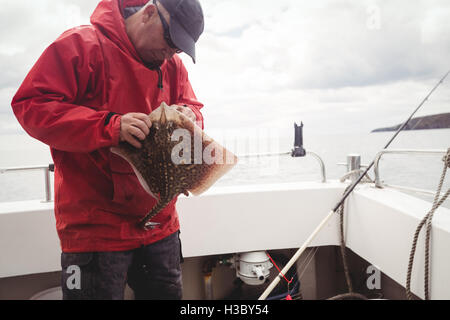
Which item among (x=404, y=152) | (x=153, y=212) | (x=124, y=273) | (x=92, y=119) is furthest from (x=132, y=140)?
(x=404, y=152)

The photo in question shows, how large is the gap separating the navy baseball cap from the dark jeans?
0.82 metres

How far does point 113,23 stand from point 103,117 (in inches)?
16.9

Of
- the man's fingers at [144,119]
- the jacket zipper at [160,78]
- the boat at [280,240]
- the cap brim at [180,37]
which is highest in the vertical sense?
the cap brim at [180,37]

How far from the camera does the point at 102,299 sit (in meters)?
0.93

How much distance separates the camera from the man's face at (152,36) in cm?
91

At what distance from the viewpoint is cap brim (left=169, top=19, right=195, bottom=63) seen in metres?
0.89

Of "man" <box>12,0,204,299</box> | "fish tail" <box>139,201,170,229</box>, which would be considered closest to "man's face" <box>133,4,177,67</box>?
"man" <box>12,0,204,299</box>

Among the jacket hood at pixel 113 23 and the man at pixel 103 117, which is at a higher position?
the jacket hood at pixel 113 23

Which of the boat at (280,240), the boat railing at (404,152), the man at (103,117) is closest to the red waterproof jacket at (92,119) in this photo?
the man at (103,117)

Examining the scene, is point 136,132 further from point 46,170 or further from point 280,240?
point 280,240

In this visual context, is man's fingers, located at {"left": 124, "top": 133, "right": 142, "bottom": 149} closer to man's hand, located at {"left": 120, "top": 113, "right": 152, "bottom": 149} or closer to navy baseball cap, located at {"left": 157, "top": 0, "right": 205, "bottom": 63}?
man's hand, located at {"left": 120, "top": 113, "right": 152, "bottom": 149}

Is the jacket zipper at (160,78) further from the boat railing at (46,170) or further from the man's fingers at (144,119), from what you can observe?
the boat railing at (46,170)
